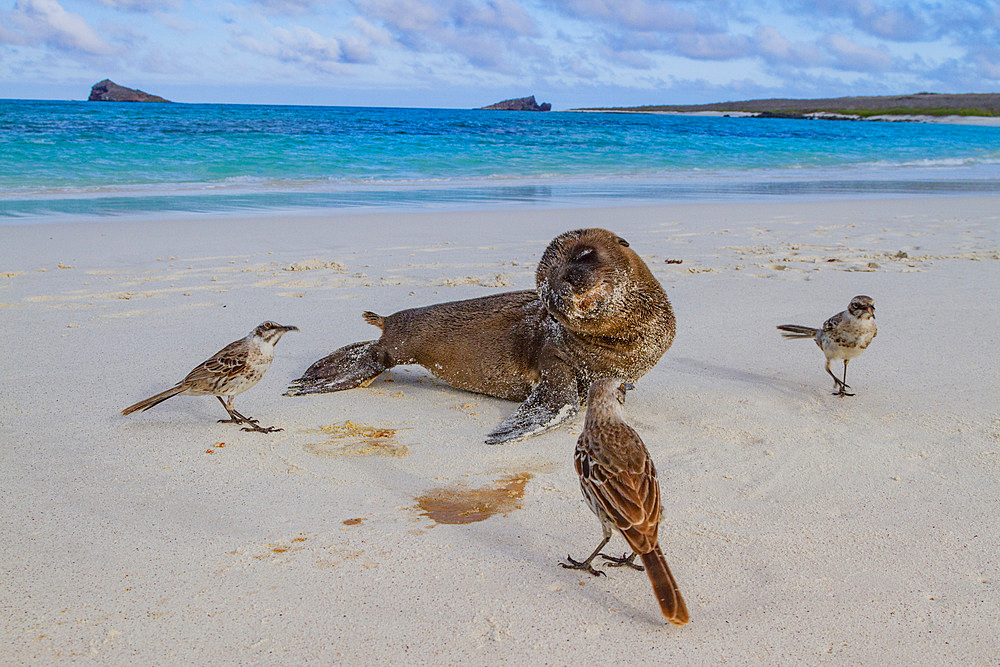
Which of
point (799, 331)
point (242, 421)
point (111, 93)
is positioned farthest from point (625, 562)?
point (111, 93)

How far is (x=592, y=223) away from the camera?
1288cm

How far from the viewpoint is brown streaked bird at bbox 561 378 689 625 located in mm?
2600

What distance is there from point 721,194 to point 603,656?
16.4 meters

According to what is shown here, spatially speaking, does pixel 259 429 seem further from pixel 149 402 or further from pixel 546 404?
Result: pixel 546 404

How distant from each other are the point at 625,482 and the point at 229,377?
2560 mm

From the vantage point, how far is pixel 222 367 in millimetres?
4512

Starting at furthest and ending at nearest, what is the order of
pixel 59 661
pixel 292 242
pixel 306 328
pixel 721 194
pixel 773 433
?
pixel 721 194, pixel 292 242, pixel 306 328, pixel 773 433, pixel 59 661

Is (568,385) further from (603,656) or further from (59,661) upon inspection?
(59,661)

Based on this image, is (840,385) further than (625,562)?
Yes

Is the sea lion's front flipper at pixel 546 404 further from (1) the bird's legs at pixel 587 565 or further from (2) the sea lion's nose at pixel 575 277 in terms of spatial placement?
(1) the bird's legs at pixel 587 565

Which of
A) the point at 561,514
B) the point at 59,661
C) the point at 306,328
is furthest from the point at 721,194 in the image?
the point at 59,661

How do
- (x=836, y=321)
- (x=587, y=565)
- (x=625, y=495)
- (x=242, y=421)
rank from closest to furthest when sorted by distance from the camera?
(x=625, y=495), (x=587, y=565), (x=242, y=421), (x=836, y=321)

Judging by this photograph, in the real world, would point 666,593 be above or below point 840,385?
above

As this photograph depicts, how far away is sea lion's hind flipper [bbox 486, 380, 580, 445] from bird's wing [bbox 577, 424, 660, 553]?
1.24 meters
